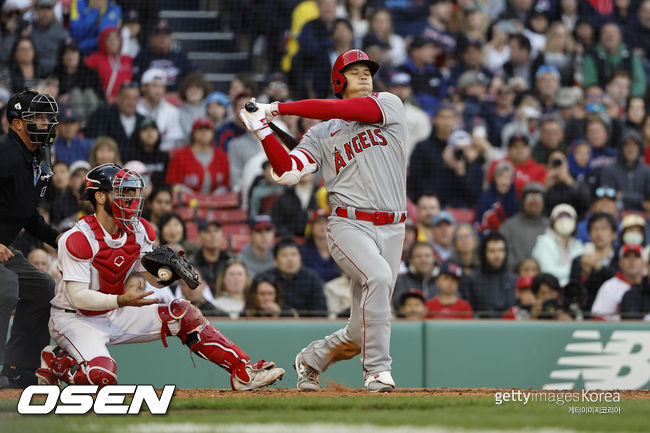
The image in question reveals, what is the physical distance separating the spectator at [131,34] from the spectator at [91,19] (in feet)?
0.33

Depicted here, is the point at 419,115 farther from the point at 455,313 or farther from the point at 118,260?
the point at 118,260

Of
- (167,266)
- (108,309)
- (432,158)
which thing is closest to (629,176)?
(432,158)

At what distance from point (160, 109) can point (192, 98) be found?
15.8 inches

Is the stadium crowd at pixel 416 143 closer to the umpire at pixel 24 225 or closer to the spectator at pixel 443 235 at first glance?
the spectator at pixel 443 235

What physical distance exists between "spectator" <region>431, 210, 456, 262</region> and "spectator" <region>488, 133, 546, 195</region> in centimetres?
132

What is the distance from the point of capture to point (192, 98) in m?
11.6

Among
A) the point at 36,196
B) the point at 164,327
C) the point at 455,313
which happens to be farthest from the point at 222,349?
the point at 455,313

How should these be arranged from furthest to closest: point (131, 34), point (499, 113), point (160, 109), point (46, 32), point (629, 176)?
point (499, 113)
point (131, 34)
point (46, 32)
point (629, 176)
point (160, 109)

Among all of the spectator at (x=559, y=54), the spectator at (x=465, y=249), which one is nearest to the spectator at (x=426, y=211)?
the spectator at (x=465, y=249)

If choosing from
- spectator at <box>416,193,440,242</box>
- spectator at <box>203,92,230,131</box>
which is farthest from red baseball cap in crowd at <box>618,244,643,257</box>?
spectator at <box>203,92,230,131</box>

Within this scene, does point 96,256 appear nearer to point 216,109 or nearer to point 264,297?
point 264,297

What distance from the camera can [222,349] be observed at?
624cm

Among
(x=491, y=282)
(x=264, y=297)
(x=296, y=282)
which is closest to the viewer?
(x=264, y=297)

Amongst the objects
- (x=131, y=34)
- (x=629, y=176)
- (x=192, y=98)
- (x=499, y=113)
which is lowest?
(x=629, y=176)
